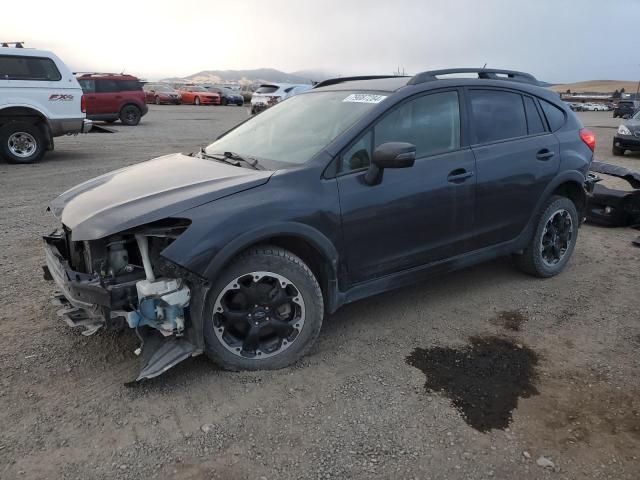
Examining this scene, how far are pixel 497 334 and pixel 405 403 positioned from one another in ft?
3.85

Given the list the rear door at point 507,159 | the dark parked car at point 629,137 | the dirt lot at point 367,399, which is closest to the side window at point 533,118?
the rear door at point 507,159

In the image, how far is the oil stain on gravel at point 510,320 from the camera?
389 cm

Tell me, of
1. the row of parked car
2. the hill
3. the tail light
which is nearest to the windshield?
the tail light

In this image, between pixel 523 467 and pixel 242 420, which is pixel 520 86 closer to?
pixel 523 467

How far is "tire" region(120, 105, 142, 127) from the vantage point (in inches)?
760

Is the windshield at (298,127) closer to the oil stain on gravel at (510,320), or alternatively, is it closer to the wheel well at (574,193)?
the oil stain on gravel at (510,320)

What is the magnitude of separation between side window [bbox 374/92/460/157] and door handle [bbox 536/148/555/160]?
93 cm

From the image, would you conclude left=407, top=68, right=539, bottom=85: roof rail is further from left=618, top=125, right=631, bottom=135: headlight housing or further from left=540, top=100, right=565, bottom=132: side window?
left=618, top=125, right=631, bottom=135: headlight housing

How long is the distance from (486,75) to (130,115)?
17.6m

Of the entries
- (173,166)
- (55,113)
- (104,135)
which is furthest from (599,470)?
(104,135)

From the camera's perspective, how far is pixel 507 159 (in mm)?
4160

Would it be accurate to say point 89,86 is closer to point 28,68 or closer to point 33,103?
point 28,68

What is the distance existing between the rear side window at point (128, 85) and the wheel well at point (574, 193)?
17894mm

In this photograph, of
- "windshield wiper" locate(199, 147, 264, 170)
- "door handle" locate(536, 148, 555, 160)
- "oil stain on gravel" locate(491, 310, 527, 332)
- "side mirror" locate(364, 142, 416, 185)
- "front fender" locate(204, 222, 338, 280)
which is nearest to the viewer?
"front fender" locate(204, 222, 338, 280)
